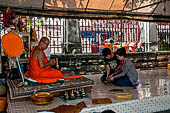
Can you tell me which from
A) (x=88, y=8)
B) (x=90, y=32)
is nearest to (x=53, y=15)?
(x=88, y=8)

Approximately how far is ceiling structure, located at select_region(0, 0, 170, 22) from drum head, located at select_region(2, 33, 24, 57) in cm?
191

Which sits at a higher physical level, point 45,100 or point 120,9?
point 120,9

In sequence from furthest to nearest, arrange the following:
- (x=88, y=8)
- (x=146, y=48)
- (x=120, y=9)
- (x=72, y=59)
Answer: (x=146, y=48) < (x=72, y=59) < (x=120, y=9) < (x=88, y=8)

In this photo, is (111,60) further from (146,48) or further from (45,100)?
(146,48)

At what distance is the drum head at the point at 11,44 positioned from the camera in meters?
3.84

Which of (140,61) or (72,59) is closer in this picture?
(72,59)

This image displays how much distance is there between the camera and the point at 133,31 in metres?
11.7

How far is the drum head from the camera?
384 centimetres

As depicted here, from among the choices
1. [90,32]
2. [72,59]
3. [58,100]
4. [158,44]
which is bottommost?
[58,100]

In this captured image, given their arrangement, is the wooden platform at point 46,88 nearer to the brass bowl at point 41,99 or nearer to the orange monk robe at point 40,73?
the orange monk robe at point 40,73

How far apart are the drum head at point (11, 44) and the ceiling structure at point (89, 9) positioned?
1.91m

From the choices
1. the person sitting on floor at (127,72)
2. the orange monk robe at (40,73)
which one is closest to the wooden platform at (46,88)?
the orange monk robe at (40,73)

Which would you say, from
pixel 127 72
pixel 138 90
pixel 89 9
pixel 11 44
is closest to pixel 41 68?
pixel 11 44

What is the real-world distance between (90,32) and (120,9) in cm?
418
